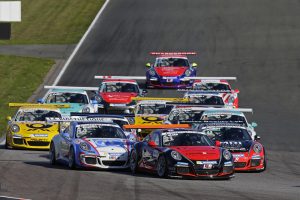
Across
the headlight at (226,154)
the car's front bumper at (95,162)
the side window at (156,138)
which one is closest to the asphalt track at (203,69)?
the car's front bumper at (95,162)

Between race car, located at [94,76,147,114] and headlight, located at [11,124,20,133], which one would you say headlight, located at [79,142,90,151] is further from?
race car, located at [94,76,147,114]

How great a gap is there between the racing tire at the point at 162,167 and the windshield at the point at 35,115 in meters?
9.47

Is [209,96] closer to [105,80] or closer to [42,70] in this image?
[105,80]

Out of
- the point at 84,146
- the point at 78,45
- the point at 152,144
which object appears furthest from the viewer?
the point at 78,45

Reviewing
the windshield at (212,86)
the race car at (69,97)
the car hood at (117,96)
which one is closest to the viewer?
the race car at (69,97)

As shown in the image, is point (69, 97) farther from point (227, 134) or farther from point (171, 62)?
point (227, 134)

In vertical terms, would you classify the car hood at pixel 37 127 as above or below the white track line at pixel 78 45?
below

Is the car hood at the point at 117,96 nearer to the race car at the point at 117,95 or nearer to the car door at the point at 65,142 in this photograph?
the race car at the point at 117,95

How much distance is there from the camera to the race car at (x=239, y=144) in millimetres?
24000

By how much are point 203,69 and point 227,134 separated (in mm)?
22980

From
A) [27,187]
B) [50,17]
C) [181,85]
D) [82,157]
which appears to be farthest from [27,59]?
[27,187]

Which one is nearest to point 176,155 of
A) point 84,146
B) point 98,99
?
point 84,146

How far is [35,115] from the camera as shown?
31.2 m

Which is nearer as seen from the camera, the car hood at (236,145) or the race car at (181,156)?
the race car at (181,156)
